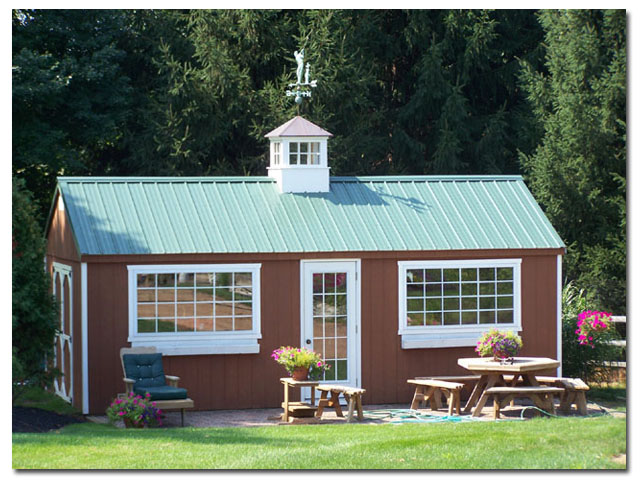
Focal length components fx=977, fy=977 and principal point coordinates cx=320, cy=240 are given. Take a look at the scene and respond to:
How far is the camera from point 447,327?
13.3m

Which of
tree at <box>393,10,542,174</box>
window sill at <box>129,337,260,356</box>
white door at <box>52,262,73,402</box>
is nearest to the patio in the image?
window sill at <box>129,337,260,356</box>

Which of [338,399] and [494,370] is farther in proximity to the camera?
[338,399]

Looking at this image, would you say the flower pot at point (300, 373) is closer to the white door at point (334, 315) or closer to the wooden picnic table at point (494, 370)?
the white door at point (334, 315)

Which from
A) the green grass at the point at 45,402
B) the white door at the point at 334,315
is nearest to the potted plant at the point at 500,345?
the white door at the point at 334,315

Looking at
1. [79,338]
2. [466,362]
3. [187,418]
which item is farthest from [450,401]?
[79,338]

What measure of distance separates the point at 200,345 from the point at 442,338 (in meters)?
3.27

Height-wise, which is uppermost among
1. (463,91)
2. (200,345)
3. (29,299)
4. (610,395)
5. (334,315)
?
(463,91)

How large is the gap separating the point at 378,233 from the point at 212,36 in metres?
9.40

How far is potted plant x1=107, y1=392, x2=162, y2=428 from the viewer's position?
11062mm

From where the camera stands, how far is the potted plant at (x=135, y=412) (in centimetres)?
1106

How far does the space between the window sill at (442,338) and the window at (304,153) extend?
2927 millimetres

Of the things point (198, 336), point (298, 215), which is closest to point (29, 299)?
point (198, 336)

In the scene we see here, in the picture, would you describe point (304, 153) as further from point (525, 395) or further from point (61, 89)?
point (61, 89)

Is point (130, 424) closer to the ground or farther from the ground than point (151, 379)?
closer to the ground
